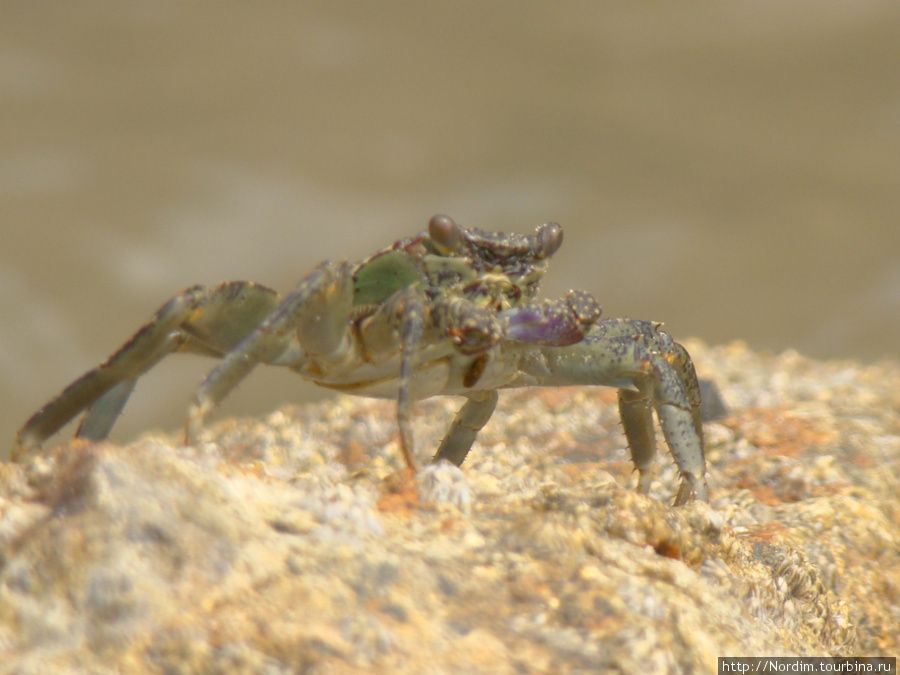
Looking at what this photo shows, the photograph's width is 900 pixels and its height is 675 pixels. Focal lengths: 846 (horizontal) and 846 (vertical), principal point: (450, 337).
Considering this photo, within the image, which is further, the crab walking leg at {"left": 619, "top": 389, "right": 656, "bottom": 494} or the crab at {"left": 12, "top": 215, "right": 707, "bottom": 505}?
the crab walking leg at {"left": 619, "top": 389, "right": 656, "bottom": 494}

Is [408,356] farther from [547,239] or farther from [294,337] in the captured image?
[547,239]

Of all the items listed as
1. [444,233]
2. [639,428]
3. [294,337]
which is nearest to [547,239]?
[444,233]

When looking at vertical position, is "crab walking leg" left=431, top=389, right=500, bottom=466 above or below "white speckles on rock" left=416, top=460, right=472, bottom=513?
above

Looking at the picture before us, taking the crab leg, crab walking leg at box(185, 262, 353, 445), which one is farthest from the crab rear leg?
the crab leg

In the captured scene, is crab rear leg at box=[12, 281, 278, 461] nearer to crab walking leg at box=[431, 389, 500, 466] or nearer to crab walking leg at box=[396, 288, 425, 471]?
crab walking leg at box=[396, 288, 425, 471]

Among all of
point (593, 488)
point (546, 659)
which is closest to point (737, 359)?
point (593, 488)

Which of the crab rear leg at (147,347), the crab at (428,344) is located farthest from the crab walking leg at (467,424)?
the crab rear leg at (147,347)

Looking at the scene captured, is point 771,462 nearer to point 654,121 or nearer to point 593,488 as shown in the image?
point 593,488
